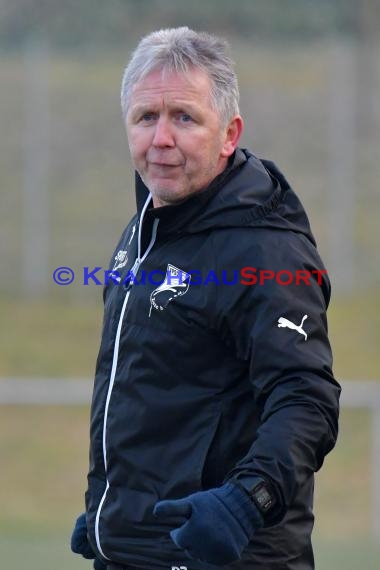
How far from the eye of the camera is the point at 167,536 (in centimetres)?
287

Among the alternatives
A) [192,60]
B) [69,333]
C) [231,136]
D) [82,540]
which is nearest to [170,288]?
[231,136]

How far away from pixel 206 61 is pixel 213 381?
2.44 ft

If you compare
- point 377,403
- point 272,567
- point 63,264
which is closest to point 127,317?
point 272,567

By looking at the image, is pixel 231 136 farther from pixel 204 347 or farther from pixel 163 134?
pixel 204 347

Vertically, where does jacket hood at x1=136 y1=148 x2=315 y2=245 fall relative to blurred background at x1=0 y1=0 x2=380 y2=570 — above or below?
below

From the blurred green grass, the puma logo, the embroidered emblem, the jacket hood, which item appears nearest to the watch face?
the puma logo

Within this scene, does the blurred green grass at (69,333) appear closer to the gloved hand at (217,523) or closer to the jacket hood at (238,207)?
the jacket hood at (238,207)

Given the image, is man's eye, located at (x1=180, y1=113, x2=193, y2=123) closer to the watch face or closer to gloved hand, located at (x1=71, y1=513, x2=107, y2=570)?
the watch face

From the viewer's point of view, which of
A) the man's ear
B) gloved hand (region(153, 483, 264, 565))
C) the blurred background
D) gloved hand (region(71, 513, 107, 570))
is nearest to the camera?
gloved hand (region(153, 483, 264, 565))

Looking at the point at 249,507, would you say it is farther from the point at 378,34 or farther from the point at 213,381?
the point at 378,34

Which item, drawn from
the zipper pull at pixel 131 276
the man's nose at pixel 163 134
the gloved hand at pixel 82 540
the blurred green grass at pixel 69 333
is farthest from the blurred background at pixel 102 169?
the man's nose at pixel 163 134

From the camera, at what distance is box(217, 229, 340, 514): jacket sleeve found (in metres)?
2.69

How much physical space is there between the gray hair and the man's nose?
12cm

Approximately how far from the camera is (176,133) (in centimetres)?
296
